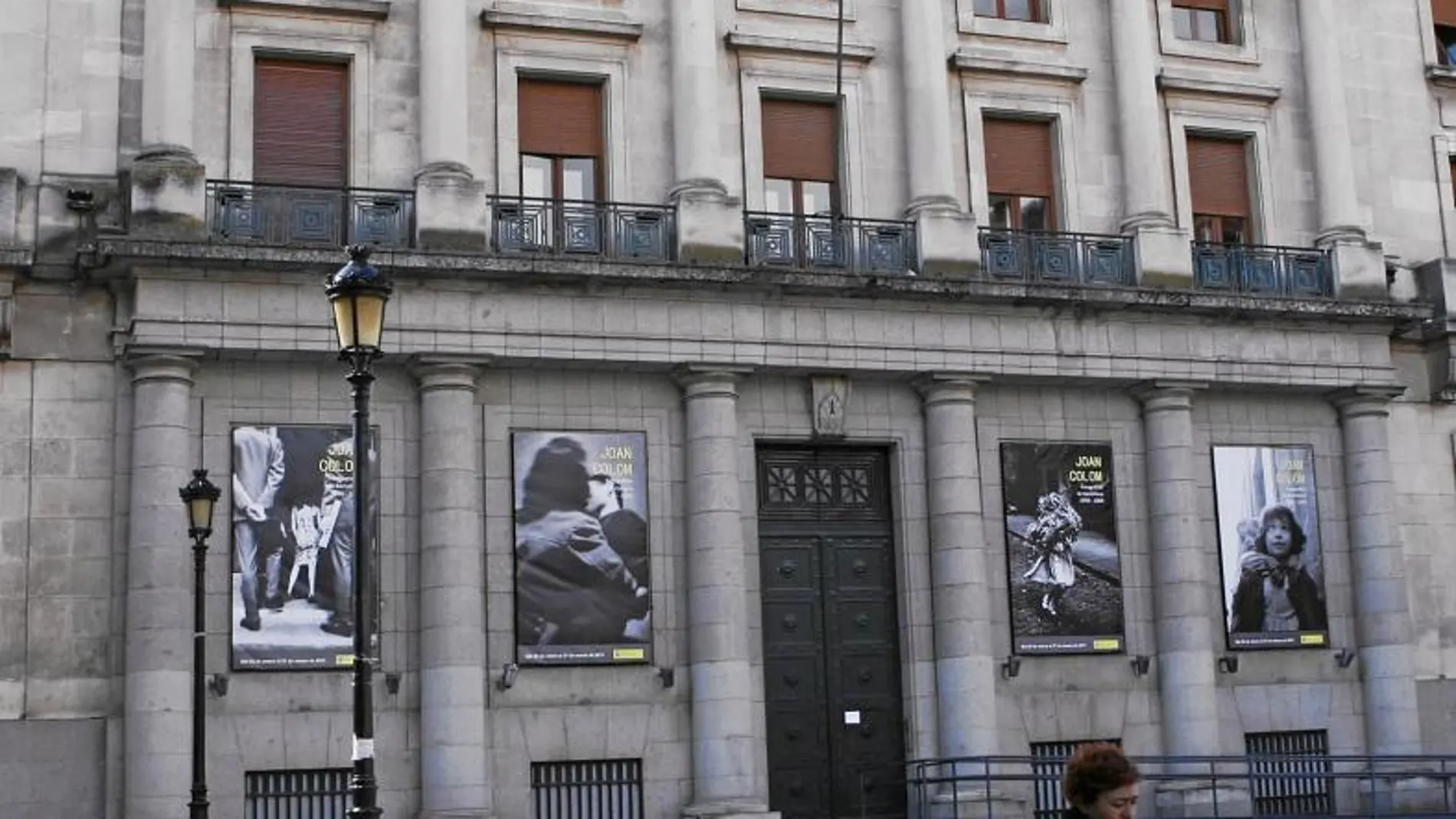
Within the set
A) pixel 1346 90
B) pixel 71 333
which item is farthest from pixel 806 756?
pixel 1346 90

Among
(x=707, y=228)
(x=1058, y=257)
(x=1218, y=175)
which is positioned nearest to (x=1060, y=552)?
(x=1058, y=257)

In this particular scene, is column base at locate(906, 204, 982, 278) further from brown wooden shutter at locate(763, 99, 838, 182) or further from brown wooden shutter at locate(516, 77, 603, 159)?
brown wooden shutter at locate(516, 77, 603, 159)

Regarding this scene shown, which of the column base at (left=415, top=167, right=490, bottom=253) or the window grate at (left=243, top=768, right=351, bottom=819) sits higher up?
the column base at (left=415, top=167, right=490, bottom=253)

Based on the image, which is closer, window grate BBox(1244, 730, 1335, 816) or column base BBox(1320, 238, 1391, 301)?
window grate BBox(1244, 730, 1335, 816)

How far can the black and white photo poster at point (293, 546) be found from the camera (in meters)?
25.0

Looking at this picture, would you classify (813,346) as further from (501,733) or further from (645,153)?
(501,733)

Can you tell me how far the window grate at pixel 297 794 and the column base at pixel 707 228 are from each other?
8371 millimetres

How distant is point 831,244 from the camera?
28438mm

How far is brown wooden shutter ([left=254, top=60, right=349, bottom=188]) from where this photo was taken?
87.0 ft

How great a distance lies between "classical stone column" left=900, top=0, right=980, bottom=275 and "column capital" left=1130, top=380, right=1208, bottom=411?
330cm

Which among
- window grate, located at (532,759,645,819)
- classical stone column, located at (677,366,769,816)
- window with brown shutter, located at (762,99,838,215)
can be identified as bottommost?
window grate, located at (532,759,645,819)

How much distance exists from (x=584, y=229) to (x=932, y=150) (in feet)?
17.8

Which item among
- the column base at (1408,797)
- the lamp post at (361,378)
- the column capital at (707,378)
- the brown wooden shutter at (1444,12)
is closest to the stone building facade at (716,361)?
the column capital at (707,378)

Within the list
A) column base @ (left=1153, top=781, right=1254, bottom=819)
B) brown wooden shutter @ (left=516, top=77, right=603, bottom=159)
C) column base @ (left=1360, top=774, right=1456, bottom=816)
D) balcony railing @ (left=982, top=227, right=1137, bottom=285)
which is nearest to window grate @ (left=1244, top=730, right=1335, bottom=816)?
column base @ (left=1153, top=781, right=1254, bottom=819)
